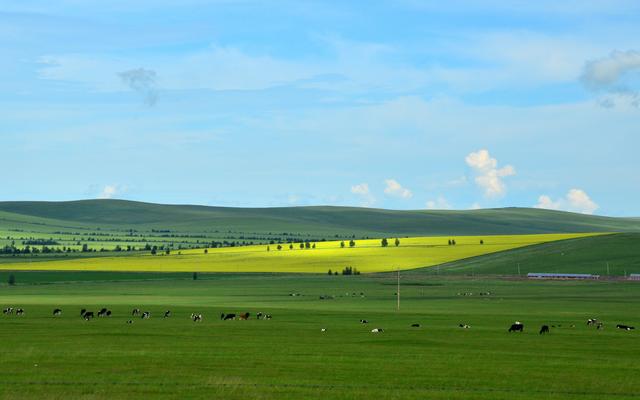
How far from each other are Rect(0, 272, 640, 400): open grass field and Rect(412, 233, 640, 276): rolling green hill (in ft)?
203

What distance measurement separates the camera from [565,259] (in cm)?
17100

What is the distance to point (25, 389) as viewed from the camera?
3322 centimetres

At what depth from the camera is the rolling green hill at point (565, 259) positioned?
6339 inches

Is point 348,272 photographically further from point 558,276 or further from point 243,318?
point 243,318

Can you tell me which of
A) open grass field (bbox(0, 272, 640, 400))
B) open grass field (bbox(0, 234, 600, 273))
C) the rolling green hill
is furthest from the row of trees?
open grass field (bbox(0, 272, 640, 400))

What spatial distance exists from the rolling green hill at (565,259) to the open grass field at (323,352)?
6189 cm

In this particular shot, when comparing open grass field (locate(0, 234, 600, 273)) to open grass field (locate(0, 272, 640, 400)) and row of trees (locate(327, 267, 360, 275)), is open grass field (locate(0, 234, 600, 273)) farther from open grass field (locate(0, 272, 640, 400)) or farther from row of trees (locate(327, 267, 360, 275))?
open grass field (locate(0, 272, 640, 400))

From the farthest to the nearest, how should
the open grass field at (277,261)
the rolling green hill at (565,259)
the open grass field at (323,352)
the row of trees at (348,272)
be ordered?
the open grass field at (277,261), the row of trees at (348,272), the rolling green hill at (565,259), the open grass field at (323,352)

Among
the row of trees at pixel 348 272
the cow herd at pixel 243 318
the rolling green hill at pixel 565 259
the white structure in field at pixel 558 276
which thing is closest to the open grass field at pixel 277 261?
the row of trees at pixel 348 272

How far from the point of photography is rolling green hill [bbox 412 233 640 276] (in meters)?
161

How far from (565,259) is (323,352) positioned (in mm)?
130740

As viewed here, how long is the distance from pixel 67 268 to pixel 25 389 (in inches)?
5694

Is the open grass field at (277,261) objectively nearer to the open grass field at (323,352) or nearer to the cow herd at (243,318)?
the open grass field at (323,352)

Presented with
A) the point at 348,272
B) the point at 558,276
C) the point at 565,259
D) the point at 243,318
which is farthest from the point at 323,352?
the point at 565,259
